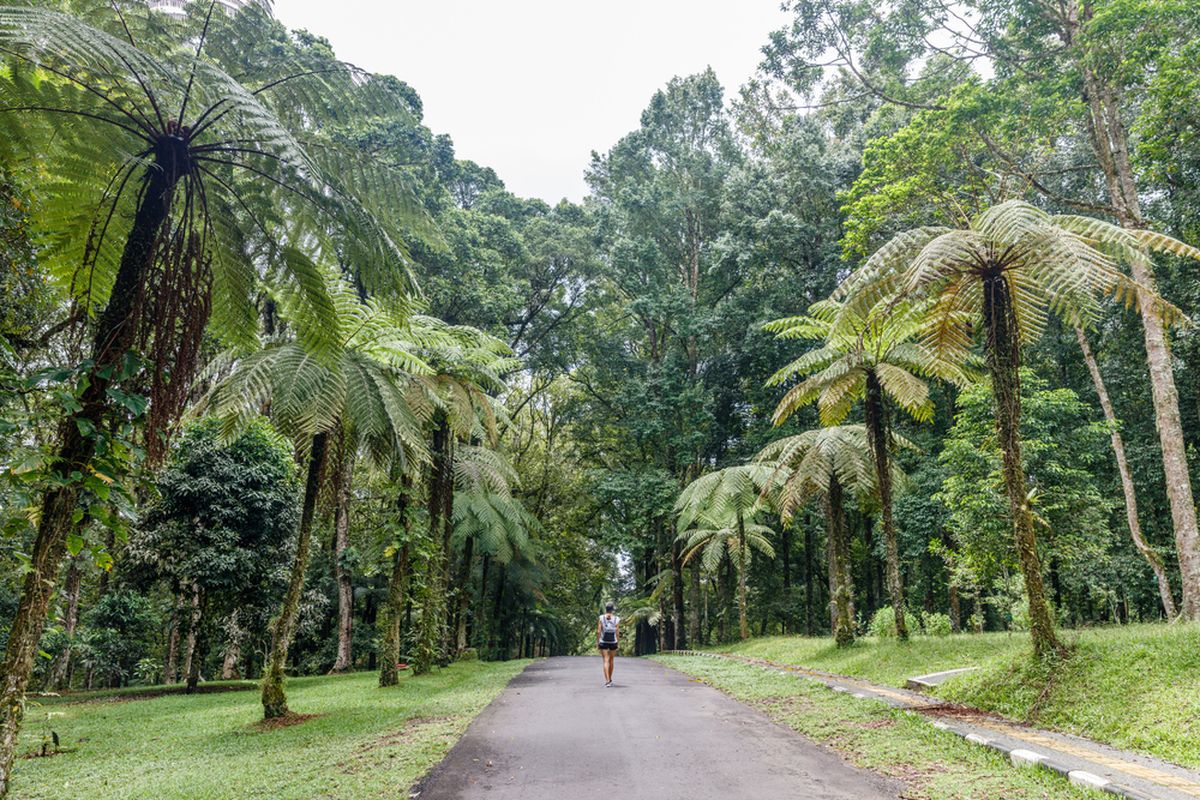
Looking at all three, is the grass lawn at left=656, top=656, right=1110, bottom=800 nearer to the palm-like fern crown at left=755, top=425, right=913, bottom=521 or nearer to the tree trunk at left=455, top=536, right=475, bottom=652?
the palm-like fern crown at left=755, top=425, right=913, bottom=521

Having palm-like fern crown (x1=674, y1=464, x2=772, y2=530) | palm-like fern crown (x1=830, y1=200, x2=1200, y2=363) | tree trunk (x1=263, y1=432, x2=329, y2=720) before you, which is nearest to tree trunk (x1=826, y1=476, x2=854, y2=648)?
palm-like fern crown (x1=674, y1=464, x2=772, y2=530)

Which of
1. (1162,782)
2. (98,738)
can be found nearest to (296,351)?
(98,738)

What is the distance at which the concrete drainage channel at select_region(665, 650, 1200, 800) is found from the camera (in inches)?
170

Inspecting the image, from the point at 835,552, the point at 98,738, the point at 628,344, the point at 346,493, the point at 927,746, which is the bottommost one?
the point at 98,738

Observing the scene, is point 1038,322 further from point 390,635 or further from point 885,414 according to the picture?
point 390,635

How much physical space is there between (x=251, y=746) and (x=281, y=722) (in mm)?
1372

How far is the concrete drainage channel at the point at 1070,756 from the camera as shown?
4.32 metres

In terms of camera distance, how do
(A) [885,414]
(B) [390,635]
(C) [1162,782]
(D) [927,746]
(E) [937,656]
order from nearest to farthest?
(C) [1162,782]
(D) [927,746]
(E) [937,656]
(B) [390,635]
(A) [885,414]

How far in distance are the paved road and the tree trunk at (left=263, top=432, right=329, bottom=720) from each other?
2.73m

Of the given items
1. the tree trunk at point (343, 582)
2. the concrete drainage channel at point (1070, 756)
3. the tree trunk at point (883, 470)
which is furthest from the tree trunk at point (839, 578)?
the tree trunk at point (343, 582)

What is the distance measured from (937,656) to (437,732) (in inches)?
313

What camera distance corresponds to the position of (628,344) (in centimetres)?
3050

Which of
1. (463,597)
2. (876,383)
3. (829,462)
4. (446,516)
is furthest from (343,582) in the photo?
(876,383)

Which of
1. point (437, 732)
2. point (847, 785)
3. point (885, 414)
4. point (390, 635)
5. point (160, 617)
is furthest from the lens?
point (160, 617)
